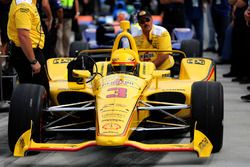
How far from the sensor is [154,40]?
10.3 meters

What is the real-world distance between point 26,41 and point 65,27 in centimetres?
830

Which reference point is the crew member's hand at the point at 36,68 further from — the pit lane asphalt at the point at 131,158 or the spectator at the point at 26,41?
the pit lane asphalt at the point at 131,158

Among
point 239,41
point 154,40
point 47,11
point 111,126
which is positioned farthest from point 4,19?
point 111,126

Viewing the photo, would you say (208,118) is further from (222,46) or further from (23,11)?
(222,46)

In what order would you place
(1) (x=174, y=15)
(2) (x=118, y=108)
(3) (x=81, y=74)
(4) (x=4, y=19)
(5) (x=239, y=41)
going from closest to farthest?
1. (2) (x=118, y=108)
2. (3) (x=81, y=74)
3. (4) (x=4, y=19)
4. (5) (x=239, y=41)
5. (1) (x=174, y=15)

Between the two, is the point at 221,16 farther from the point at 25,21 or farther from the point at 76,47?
the point at 25,21

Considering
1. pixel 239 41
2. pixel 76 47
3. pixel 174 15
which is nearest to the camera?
pixel 76 47

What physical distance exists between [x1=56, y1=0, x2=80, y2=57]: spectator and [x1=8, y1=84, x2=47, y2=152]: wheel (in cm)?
821

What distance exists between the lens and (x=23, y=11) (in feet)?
26.6

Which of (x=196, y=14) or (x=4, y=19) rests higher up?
(x=4, y=19)

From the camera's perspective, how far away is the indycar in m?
7.35

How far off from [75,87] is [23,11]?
0.97 m

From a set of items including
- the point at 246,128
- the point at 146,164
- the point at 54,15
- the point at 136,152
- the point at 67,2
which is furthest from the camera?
the point at 67,2

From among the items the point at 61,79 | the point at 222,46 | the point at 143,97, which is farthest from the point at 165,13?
the point at 143,97
